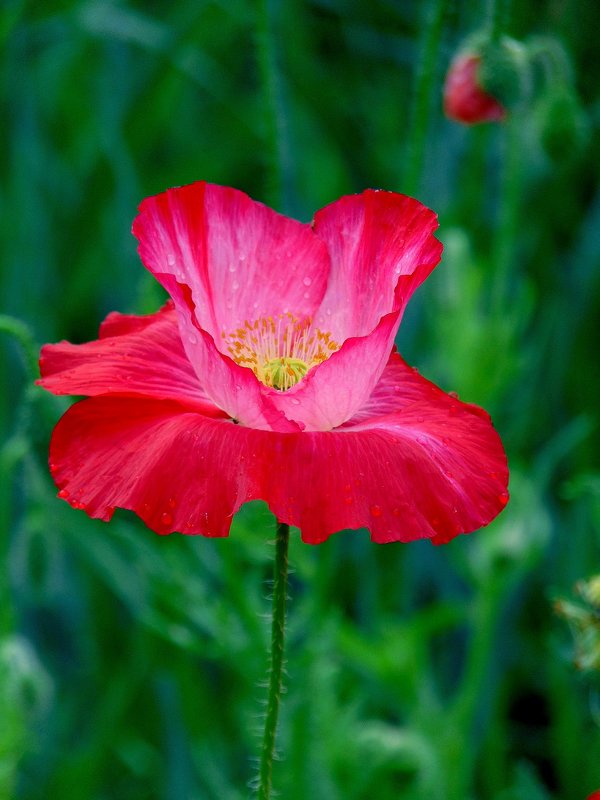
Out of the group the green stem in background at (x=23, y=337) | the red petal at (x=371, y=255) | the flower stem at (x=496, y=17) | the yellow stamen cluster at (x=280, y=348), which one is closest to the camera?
the red petal at (x=371, y=255)

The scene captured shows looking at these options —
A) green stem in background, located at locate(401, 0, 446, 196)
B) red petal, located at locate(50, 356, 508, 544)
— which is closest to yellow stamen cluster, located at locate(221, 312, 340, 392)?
red petal, located at locate(50, 356, 508, 544)

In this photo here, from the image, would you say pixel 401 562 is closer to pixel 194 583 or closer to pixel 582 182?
pixel 194 583

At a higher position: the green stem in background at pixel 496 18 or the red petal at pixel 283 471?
the green stem in background at pixel 496 18

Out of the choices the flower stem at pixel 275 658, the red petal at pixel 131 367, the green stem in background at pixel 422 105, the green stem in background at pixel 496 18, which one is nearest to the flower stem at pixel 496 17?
the green stem in background at pixel 496 18

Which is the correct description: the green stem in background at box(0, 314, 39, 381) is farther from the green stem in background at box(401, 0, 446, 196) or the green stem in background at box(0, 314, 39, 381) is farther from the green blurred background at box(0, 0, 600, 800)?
the green stem in background at box(401, 0, 446, 196)

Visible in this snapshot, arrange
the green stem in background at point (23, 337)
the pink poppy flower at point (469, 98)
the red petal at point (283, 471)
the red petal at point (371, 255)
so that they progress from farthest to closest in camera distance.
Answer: the pink poppy flower at point (469, 98) < the green stem in background at point (23, 337) < the red petal at point (371, 255) < the red petal at point (283, 471)

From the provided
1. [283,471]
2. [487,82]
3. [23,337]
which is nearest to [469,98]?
[487,82]

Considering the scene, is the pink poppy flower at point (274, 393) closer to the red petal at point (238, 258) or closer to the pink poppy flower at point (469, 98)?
the red petal at point (238, 258)
